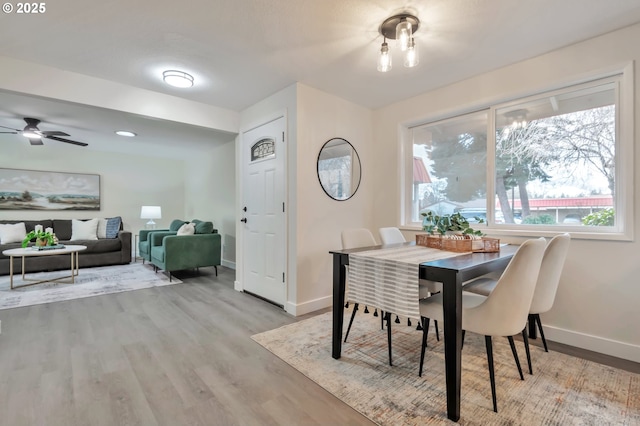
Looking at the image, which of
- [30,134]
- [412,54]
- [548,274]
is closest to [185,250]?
[30,134]

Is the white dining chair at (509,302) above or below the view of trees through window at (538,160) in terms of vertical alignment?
below

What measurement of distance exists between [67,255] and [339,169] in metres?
4.90

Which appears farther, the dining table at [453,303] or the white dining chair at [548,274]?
the white dining chair at [548,274]

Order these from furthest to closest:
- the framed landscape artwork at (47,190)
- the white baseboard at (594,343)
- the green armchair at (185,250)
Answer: the framed landscape artwork at (47,190) < the green armchair at (185,250) < the white baseboard at (594,343)

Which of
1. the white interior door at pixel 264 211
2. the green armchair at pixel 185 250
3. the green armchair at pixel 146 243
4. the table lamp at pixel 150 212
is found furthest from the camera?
the table lamp at pixel 150 212

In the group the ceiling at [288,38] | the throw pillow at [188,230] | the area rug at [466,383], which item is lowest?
the area rug at [466,383]

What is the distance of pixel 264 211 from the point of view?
3471 millimetres

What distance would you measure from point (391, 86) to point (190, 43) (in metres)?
1.96

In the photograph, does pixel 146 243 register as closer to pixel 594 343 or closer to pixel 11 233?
pixel 11 233

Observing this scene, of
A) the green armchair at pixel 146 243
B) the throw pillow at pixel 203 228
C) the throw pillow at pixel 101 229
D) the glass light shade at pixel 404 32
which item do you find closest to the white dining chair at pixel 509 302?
the glass light shade at pixel 404 32

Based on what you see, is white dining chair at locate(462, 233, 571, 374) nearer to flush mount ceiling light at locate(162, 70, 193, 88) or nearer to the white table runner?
the white table runner

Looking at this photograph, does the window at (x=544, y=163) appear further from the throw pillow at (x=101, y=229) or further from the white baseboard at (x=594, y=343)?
the throw pillow at (x=101, y=229)

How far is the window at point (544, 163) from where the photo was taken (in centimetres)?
221

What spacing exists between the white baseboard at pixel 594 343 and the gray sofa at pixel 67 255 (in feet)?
21.0
